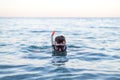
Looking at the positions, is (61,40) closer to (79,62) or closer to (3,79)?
(79,62)

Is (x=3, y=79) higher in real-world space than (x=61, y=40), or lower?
lower

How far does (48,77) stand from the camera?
31.2 ft

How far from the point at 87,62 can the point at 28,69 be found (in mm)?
3597

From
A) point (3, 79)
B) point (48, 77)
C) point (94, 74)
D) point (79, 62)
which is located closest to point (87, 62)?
point (79, 62)

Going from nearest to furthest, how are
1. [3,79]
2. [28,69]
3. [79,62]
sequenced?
[3,79]
[28,69]
[79,62]

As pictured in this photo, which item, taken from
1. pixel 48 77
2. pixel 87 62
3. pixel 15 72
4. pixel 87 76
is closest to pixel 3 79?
pixel 15 72

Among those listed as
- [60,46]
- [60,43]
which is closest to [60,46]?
[60,46]

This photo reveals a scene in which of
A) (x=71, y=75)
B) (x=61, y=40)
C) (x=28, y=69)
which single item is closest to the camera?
(x=71, y=75)

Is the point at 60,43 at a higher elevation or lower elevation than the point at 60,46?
higher

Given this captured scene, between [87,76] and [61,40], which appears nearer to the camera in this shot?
[87,76]

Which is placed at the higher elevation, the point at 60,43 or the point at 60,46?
the point at 60,43

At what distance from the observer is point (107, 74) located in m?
9.91

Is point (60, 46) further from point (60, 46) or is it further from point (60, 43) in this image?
point (60, 43)

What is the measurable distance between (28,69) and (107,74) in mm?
3730
